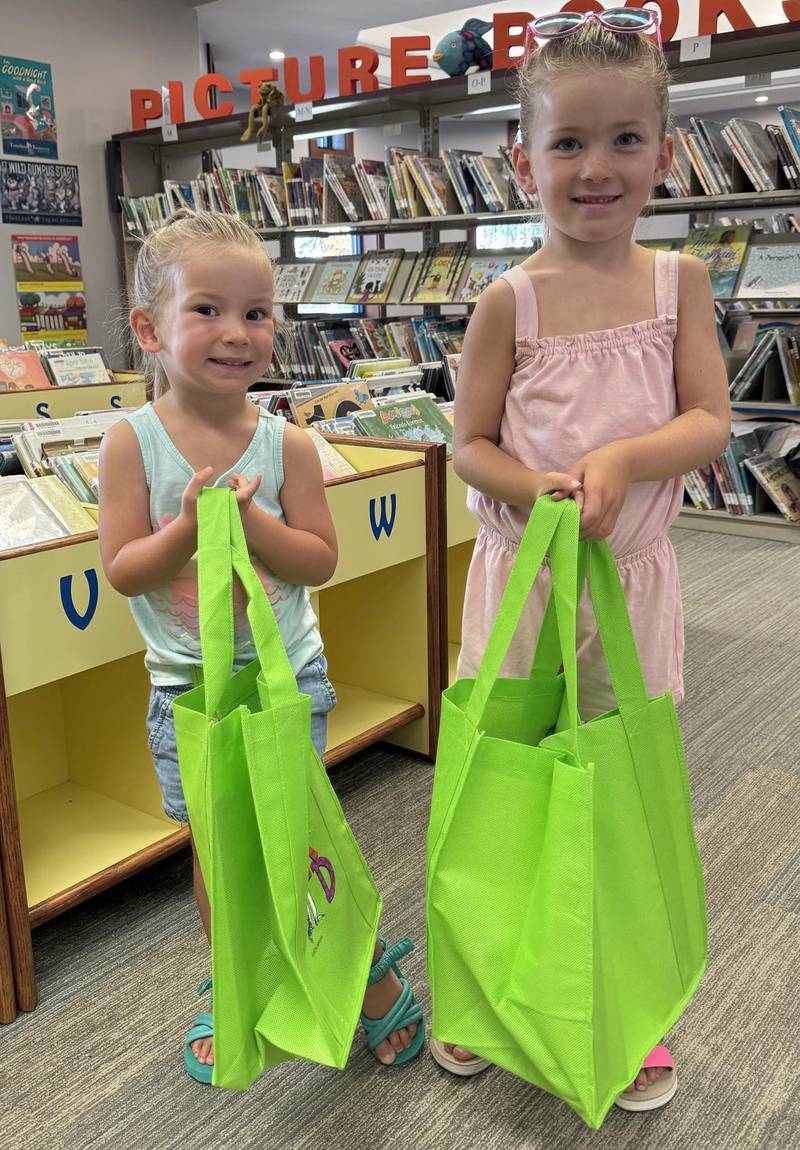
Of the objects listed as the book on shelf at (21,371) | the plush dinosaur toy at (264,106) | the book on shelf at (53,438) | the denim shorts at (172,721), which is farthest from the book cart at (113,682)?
the plush dinosaur toy at (264,106)

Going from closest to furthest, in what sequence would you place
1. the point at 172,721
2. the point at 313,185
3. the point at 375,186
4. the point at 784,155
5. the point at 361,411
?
1. the point at 172,721
2. the point at 361,411
3. the point at 784,155
4. the point at 375,186
5. the point at 313,185

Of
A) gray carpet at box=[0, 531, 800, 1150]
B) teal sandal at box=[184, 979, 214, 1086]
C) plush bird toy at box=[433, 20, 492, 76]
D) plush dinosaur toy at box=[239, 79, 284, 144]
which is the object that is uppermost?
plush bird toy at box=[433, 20, 492, 76]

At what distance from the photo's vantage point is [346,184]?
554cm

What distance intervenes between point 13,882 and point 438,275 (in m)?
4.35

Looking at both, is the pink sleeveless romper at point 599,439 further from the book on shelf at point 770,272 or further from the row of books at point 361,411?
the book on shelf at point 770,272

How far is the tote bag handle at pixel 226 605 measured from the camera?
1.08 metres

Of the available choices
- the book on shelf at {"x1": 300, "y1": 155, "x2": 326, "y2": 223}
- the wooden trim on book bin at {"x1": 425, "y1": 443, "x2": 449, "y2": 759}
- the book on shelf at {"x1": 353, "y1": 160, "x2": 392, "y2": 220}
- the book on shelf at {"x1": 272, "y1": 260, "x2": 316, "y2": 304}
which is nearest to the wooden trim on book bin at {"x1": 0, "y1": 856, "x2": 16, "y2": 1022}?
the wooden trim on book bin at {"x1": 425, "y1": 443, "x2": 449, "y2": 759}

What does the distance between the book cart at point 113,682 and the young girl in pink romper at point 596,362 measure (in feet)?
2.44

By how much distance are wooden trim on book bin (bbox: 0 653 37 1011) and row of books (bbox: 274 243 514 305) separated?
3949 mm

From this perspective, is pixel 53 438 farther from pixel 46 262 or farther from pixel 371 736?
pixel 46 262

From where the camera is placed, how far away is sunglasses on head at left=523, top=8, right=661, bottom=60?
1168 mm

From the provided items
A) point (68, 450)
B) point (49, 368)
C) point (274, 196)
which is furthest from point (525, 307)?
point (274, 196)

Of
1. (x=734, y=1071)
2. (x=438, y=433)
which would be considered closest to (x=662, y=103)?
(x=734, y=1071)

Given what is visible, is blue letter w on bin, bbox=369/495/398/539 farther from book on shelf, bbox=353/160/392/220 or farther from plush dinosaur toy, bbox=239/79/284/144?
plush dinosaur toy, bbox=239/79/284/144
